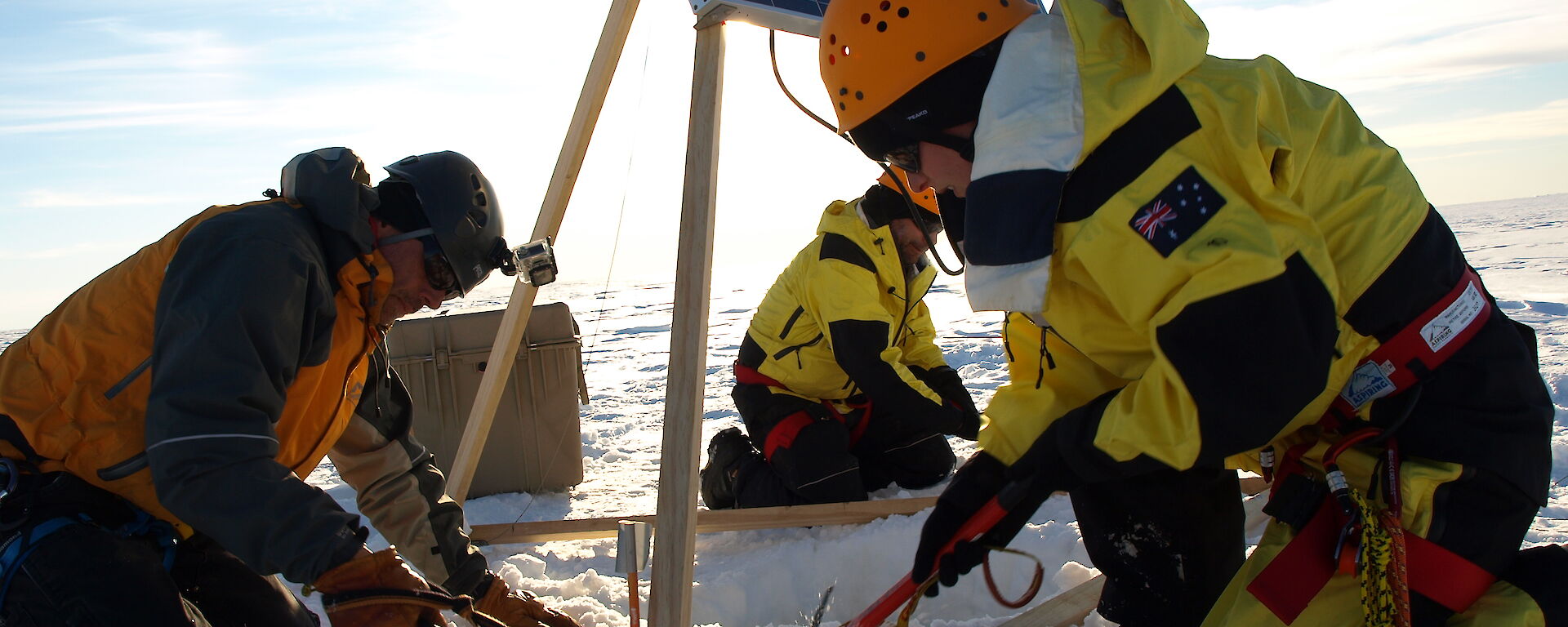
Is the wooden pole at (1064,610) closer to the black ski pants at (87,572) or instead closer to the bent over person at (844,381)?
the bent over person at (844,381)

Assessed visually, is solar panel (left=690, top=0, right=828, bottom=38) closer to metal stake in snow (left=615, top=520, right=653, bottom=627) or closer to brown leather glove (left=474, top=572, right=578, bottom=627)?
metal stake in snow (left=615, top=520, right=653, bottom=627)

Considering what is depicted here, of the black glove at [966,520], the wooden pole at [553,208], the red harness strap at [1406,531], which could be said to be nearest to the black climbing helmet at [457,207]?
the wooden pole at [553,208]

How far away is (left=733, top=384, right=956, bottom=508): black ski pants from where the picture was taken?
402 cm

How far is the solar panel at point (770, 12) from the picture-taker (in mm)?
2617

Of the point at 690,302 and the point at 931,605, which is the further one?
the point at 931,605

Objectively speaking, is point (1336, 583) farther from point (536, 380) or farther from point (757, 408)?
point (536, 380)

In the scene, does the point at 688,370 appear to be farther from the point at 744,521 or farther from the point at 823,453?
the point at 823,453

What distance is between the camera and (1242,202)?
52.4 inches

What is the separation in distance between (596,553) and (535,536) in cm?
27

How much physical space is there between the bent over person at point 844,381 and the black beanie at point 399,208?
6.46 ft

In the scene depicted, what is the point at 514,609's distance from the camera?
2555 mm

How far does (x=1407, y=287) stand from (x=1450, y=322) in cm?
11

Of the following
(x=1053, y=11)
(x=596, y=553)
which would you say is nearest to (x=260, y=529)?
(x=1053, y=11)

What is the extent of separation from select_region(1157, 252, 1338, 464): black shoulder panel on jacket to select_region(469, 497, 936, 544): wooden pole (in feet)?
7.93
